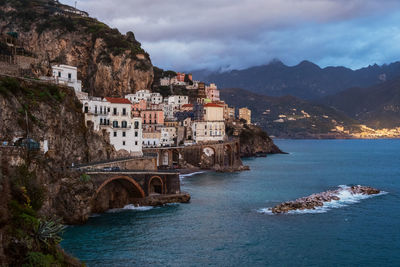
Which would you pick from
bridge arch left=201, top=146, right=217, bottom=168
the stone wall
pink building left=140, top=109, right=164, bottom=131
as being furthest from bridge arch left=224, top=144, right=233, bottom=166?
the stone wall

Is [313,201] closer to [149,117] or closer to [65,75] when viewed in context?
[65,75]

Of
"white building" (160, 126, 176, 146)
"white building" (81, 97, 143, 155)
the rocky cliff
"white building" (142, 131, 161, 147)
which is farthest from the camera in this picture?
"white building" (160, 126, 176, 146)

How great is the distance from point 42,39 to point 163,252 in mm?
122724

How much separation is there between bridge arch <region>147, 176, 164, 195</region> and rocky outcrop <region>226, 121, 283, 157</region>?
105836mm

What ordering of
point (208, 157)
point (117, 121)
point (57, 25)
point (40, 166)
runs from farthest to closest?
1. point (57, 25)
2. point (208, 157)
3. point (117, 121)
4. point (40, 166)

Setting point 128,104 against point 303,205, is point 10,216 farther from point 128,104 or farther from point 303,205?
point 128,104

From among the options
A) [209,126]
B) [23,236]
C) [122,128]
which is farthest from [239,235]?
[209,126]

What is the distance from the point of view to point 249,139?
186750 millimetres

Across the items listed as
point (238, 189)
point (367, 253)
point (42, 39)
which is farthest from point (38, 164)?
point (42, 39)

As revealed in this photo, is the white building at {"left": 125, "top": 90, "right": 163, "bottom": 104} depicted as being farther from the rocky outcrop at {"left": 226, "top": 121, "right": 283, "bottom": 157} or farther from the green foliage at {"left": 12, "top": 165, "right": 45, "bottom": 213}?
the green foliage at {"left": 12, "top": 165, "right": 45, "bottom": 213}

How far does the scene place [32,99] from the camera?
176 ft

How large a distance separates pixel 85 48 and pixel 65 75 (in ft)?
237

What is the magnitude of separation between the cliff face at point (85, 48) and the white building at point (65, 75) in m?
61.7

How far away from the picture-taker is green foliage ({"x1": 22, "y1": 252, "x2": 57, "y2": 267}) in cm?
2028
